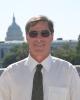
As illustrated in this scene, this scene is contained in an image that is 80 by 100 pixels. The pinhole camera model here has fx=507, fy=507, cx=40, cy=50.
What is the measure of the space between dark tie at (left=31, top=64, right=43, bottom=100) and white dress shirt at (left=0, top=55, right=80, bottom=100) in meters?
0.04

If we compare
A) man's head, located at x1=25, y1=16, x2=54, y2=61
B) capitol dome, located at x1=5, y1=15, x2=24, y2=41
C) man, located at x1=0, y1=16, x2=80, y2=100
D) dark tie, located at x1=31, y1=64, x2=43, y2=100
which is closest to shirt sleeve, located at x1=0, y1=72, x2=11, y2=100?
man, located at x1=0, y1=16, x2=80, y2=100

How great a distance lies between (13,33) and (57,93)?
6242 inches

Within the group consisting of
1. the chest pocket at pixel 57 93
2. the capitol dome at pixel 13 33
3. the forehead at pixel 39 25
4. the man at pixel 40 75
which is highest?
the forehead at pixel 39 25

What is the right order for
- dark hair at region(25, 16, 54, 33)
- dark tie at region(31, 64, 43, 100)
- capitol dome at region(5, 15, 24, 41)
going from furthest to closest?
capitol dome at region(5, 15, 24, 41)
dark hair at region(25, 16, 54, 33)
dark tie at region(31, 64, 43, 100)

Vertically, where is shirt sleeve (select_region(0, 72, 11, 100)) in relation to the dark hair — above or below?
below

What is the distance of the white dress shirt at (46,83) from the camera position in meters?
4.66

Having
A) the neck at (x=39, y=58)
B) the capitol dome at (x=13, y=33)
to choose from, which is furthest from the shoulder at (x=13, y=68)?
the capitol dome at (x=13, y=33)

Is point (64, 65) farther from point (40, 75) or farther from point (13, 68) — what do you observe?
point (13, 68)

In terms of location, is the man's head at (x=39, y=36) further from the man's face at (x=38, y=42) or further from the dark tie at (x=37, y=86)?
the dark tie at (x=37, y=86)

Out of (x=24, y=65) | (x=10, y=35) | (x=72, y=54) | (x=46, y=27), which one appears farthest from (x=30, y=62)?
(x=10, y=35)

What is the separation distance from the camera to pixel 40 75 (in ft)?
15.6

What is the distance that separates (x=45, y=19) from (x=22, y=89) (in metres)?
0.69

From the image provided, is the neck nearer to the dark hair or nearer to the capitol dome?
the dark hair

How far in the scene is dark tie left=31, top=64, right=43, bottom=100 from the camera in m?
4.64
